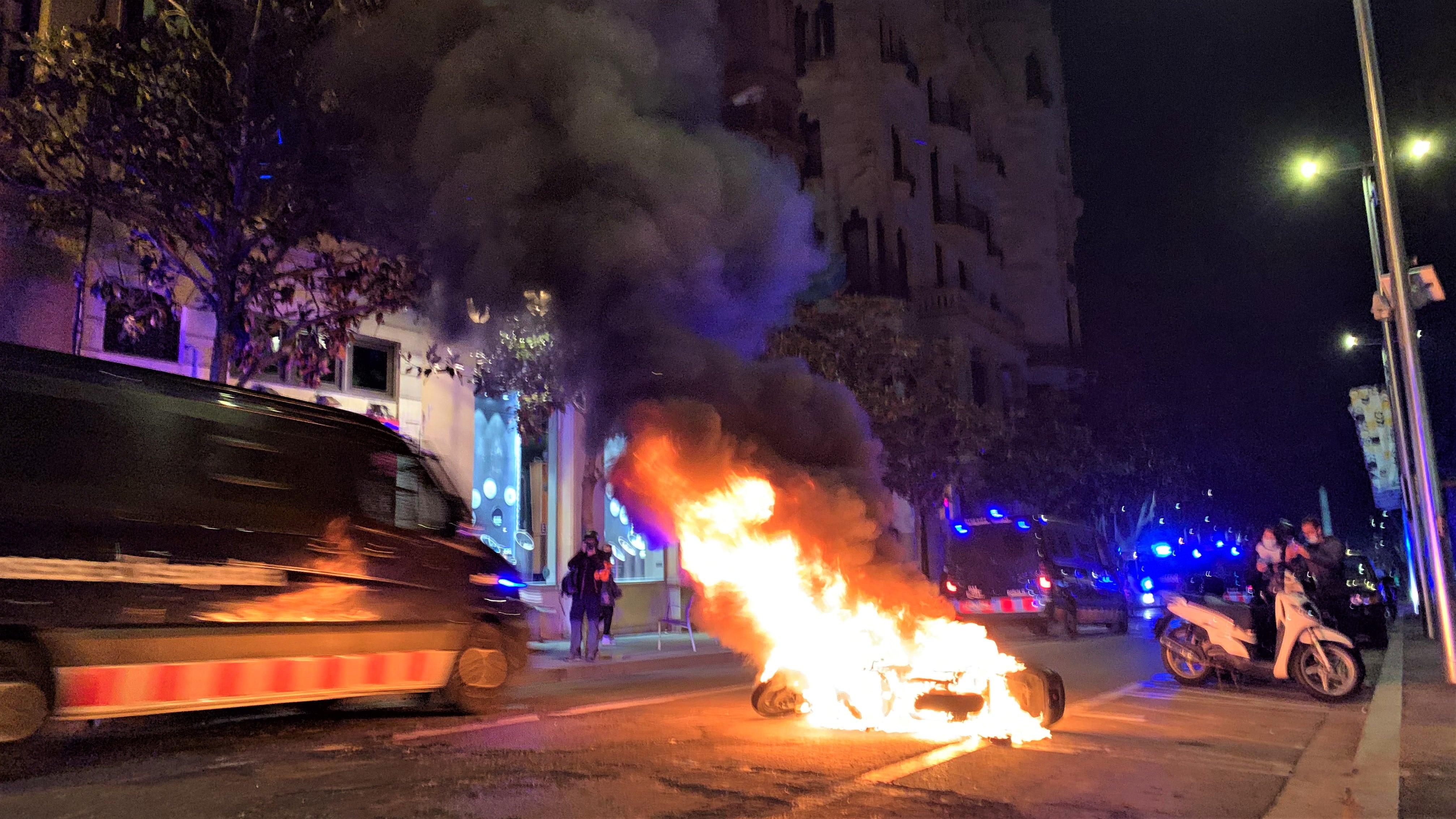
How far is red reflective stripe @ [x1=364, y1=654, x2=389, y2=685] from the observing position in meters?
7.57

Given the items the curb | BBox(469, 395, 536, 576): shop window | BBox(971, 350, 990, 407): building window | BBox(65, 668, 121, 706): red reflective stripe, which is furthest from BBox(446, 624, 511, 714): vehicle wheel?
BBox(971, 350, 990, 407): building window

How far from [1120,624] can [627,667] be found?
36.9ft

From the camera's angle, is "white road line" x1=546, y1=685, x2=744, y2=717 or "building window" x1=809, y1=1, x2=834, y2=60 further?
"building window" x1=809, y1=1, x2=834, y2=60

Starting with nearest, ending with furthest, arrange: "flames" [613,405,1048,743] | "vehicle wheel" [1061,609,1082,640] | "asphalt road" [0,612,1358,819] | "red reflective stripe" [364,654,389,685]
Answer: "asphalt road" [0,612,1358,819]
"red reflective stripe" [364,654,389,685]
"flames" [613,405,1048,743]
"vehicle wheel" [1061,609,1082,640]

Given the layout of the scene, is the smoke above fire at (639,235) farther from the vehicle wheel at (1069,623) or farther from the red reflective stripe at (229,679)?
the vehicle wheel at (1069,623)

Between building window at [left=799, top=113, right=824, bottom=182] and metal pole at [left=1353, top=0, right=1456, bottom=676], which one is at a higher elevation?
building window at [left=799, top=113, right=824, bottom=182]

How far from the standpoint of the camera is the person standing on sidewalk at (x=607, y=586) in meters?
13.9

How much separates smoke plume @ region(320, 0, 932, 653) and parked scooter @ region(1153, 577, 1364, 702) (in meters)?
4.17

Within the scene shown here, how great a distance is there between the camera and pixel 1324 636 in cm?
964

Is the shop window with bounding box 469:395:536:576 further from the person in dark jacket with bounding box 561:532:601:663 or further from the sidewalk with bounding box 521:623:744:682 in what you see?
the person in dark jacket with bounding box 561:532:601:663

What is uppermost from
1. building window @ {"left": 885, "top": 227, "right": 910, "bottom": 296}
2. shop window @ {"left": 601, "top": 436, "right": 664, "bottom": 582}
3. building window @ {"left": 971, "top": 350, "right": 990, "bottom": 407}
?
building window @ {"left": 885, "top": 227, "right": 910, "bottom": 296}

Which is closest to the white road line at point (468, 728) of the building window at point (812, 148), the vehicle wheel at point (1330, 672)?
the vehicle wheel at point (1330, 672)

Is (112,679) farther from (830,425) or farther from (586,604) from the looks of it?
(586,604)

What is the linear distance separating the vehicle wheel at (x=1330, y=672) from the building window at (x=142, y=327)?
12.6 m
